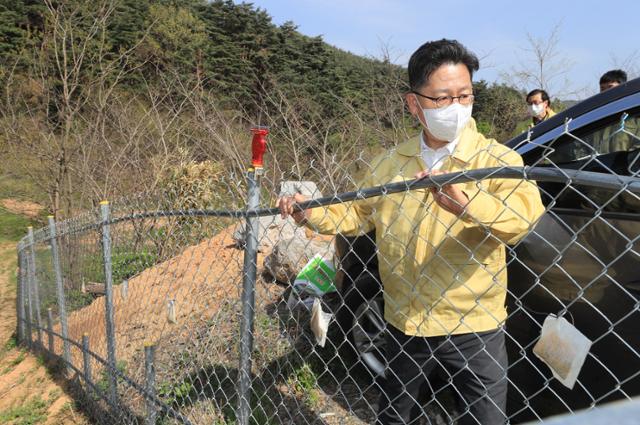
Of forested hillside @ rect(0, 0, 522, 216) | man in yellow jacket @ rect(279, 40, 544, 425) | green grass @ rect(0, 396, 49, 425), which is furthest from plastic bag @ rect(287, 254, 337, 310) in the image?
green grass @ rect(0, 396, 49, 425)

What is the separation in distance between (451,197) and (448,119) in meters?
0.42

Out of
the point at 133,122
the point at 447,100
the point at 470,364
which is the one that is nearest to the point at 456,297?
the point at 470,364

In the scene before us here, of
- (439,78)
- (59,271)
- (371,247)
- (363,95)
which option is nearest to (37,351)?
(59,271)

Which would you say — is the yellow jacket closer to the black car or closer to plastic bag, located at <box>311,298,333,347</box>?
the black car

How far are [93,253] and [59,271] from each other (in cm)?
36

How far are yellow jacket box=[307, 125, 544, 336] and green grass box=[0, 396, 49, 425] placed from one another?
372 centimetres

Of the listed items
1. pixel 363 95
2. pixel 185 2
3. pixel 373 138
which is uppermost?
pixel 185 2

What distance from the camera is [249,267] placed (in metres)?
2.10

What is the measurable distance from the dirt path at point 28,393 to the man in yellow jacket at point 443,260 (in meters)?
3.14

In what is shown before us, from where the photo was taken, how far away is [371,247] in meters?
3.07

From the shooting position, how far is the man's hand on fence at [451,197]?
53.8 inches

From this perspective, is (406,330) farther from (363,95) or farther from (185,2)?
(185,2)

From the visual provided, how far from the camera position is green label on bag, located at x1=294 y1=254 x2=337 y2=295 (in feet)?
10.5

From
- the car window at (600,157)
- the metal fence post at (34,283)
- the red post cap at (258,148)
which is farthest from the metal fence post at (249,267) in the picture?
the metal fence post at (34,283)
